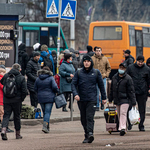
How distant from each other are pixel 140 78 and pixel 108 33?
19.1 metres

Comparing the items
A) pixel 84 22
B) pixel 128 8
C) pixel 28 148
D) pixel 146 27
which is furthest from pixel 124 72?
pixel 128 8

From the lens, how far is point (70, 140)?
968cm

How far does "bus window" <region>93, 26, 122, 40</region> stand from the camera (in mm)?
30016

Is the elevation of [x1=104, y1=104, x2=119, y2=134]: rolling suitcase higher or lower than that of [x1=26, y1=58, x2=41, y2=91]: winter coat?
lower

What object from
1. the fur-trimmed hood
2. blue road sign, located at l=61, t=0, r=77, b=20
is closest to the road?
the fur-trimmed hood

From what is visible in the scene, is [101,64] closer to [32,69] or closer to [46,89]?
[32,69]

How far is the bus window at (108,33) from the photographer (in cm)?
3002

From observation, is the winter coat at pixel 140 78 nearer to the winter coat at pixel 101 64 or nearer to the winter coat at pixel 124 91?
the winter coat at pixel 124 91

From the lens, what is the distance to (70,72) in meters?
14.5

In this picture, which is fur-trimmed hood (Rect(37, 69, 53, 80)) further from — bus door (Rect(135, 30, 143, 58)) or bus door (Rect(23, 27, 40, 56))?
bus door (Rect(23, 27, 40, 56))

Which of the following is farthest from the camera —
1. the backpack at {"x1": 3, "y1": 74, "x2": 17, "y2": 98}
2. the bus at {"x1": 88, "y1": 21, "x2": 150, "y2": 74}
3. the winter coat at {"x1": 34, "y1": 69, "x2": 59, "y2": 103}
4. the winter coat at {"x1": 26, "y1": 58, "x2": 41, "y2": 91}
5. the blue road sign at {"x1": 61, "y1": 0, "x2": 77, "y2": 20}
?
the bus at {"x1": 88, "y1": 21, "x2": 150, "y2": 74}

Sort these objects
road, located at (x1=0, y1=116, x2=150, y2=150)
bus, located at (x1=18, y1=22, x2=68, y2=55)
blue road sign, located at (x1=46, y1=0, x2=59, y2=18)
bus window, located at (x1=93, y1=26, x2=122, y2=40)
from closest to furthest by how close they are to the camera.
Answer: road, located at (x1=0, y1=116, x2=150, y2=150), blue road sign, located at (x1=46, y1=0, x2=59, y2=18), bus window, located at (x1=93, y1=26, x2=122, y2=40), bus, located at (x1=18, y1=22, x2=68, y2=55)

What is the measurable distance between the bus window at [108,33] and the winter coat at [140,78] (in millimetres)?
18584

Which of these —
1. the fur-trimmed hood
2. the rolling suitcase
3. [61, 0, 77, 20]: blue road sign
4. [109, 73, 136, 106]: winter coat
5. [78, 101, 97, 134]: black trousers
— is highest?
[61, 0, 77, 20]: blue road sign
